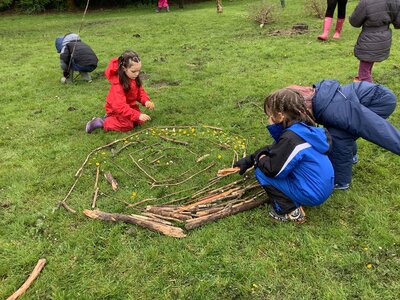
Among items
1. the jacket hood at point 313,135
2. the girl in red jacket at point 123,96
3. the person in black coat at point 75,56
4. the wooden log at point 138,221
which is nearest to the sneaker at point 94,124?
the girl in red jacket at point 123,96

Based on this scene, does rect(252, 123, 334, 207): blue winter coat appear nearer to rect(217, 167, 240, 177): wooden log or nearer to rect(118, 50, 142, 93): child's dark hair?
rect(217, 167, 240, 177): wooden log

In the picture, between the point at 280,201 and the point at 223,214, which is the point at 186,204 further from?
the point at 280,201

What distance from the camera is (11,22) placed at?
20484 millimetres

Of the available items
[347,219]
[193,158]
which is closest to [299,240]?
[347,219]

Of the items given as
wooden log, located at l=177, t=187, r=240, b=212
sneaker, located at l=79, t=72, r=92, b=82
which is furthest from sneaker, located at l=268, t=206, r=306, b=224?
sneaker, located at l=79, t=72, r=92, b=82

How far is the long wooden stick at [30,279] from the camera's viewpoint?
3.27 metres

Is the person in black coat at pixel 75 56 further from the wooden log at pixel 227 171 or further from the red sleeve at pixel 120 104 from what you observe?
the wooden log at pixel 227 171

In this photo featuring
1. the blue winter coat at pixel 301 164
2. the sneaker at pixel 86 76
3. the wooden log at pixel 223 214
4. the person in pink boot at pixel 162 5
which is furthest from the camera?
the person in pink boot at pixel 162 5

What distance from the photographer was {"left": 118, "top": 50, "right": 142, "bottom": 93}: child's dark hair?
5839mm

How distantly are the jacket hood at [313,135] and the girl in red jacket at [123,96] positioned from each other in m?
3.06

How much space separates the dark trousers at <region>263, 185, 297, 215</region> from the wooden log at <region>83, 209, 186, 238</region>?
3.44 feet

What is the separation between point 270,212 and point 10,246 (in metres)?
2.87

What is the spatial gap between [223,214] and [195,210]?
33 cm

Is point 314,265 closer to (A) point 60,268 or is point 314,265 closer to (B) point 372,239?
(B) point 372,239
